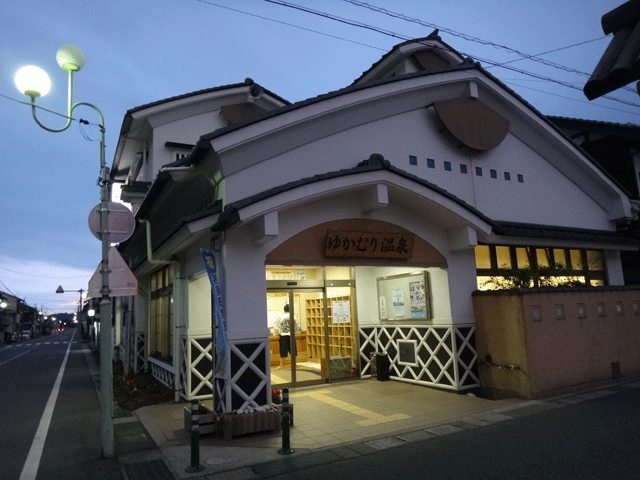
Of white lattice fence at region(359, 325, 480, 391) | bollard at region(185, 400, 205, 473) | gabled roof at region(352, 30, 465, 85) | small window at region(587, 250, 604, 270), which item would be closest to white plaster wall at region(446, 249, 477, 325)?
white lattice fence at region(359, 325, 480, 391)

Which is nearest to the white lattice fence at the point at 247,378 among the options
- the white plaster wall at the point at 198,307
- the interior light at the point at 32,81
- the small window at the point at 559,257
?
the white plaster wall at the point at 198,307

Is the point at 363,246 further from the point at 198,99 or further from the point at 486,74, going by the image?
the point at 198,99

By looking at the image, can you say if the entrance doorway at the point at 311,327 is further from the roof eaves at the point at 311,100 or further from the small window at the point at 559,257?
the small window at the point at 559,257

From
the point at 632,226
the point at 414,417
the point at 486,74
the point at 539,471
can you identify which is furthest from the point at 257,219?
the point at 632,226

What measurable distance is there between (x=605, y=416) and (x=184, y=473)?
7.57 meters

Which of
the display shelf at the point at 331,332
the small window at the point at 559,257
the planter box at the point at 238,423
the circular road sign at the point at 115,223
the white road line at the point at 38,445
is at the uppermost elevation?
the circular road sign at the point at 115,223

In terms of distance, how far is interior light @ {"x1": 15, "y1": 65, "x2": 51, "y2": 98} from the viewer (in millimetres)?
7508

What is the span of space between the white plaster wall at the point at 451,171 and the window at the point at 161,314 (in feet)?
15.9

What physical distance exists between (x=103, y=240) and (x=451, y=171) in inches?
375

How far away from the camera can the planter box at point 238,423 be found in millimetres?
8117

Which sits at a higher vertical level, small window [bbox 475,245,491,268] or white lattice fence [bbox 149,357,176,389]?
small window [bbox 475,245,491,268]

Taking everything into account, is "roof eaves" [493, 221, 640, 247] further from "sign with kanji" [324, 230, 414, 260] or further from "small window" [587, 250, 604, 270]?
"sign with kanji" [324, 230, 414, 260]

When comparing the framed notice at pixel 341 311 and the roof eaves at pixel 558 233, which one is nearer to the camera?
the roof eaves at pixel 558 233

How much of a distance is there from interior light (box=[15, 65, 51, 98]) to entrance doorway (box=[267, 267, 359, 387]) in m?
7.03
